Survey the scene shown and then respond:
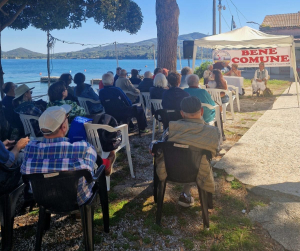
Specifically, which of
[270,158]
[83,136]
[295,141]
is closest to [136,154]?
[83,136]

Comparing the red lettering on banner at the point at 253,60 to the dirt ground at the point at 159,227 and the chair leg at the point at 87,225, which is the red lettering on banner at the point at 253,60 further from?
the chair leg at the point at 87,225

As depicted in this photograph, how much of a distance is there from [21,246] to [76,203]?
79 cm

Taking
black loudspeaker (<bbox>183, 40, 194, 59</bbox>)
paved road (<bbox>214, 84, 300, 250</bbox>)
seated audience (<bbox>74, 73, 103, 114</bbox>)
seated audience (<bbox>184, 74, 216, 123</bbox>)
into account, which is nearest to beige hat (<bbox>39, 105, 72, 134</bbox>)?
paved road (<bbox>214, 84, 300, 250</bbox>)

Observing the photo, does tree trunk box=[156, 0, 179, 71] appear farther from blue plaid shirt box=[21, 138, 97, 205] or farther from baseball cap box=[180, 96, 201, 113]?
blue plaid shirt box=[21, 138, 97, 205]

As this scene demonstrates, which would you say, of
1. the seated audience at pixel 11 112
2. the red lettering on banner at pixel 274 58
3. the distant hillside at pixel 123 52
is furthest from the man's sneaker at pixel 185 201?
the distant hillside at pixel 123 52

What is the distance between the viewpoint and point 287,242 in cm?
243

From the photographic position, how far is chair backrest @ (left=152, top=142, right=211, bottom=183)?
2463 millimetres

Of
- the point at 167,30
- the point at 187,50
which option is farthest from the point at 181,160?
the point at 187,50

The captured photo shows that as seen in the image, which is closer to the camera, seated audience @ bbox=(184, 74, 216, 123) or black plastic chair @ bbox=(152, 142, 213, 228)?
black plastic chair @ bbox=(152, 142, 213, 228)

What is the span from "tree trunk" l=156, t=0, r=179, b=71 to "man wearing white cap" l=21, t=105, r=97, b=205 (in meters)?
7.53

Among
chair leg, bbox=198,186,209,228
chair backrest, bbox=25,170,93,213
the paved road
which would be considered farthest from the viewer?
the paved road

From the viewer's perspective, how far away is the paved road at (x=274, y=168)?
2689 mm

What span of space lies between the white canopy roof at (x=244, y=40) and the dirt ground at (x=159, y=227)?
4.97 meters

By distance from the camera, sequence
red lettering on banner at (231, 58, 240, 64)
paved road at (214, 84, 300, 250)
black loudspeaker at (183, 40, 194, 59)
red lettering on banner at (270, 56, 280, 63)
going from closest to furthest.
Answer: paved road at (214, 84, 300, 250) < red lettering on banner at (270, 56, 280, 63) < red lettering on banner at (231, 58, 240, 64) < black loudspeaker at (183, 40, 194, 59)
